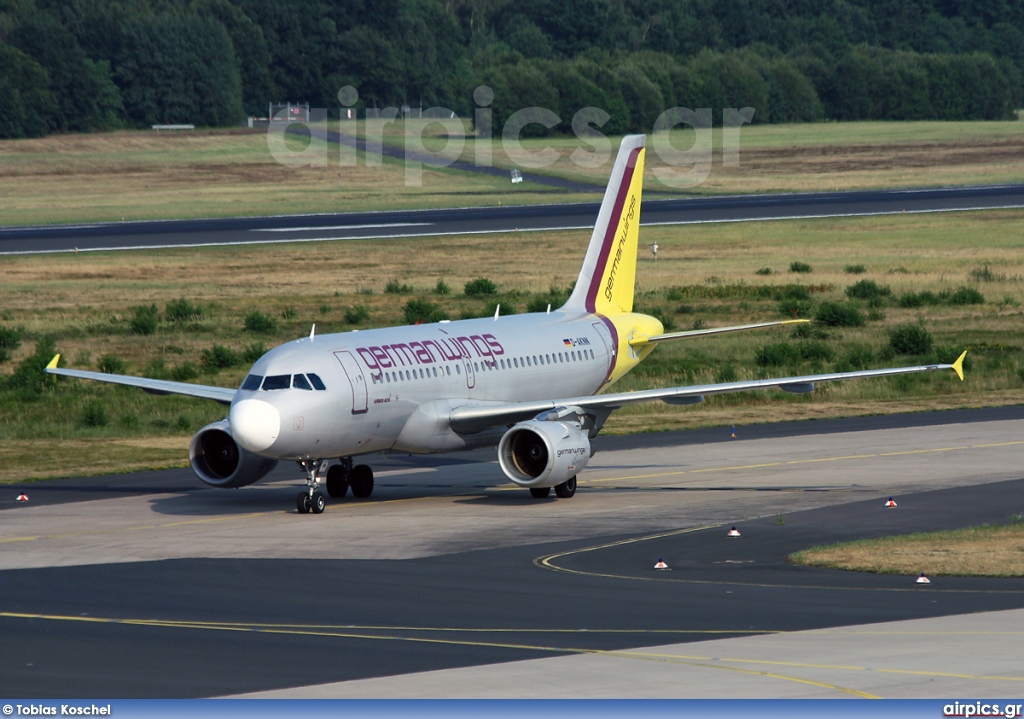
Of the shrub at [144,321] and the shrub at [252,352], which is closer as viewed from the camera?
the shrub at [252,352]

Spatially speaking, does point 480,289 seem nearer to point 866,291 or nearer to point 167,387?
point 866,291

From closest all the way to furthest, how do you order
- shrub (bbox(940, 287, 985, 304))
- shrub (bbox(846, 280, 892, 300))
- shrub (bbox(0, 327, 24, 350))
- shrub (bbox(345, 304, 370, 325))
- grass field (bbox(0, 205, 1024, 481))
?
grass field (bbox(0, 205, 1024, 481))
shrub (bbox(0, 327, 24, 350))
shrub (bbox(345, 304, 370, 325))
shrub (bbox(940, 287, 985, 304))
shrub (bbox(846, 280, 892, 300))

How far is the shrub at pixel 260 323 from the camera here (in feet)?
239

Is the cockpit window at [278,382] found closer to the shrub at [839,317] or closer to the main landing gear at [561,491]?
the main landing gear at [561,491]

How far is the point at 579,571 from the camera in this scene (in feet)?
95.2

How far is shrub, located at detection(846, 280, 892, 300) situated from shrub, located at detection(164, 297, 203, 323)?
34.9 m

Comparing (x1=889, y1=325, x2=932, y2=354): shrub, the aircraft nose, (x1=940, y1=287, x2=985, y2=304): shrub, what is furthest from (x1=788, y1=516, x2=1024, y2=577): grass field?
(x1=940, y1=287, x2=985, y2=304): shrub

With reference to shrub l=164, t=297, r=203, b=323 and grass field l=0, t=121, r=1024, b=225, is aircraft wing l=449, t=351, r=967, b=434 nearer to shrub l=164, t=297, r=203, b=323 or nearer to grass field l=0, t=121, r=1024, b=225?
shrub l=164, t=297, r=203, b=323

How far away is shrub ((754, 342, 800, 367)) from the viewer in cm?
6353

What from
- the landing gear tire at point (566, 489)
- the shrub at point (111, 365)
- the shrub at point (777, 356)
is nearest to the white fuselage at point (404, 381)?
the landing gear tire at point (566, 489)

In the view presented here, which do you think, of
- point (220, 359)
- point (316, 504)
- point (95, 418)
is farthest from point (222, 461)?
point (220, 359)

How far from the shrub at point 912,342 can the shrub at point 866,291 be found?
1805cm

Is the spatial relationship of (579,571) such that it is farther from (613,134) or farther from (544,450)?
(613,134)

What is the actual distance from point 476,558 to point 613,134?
17082cm
